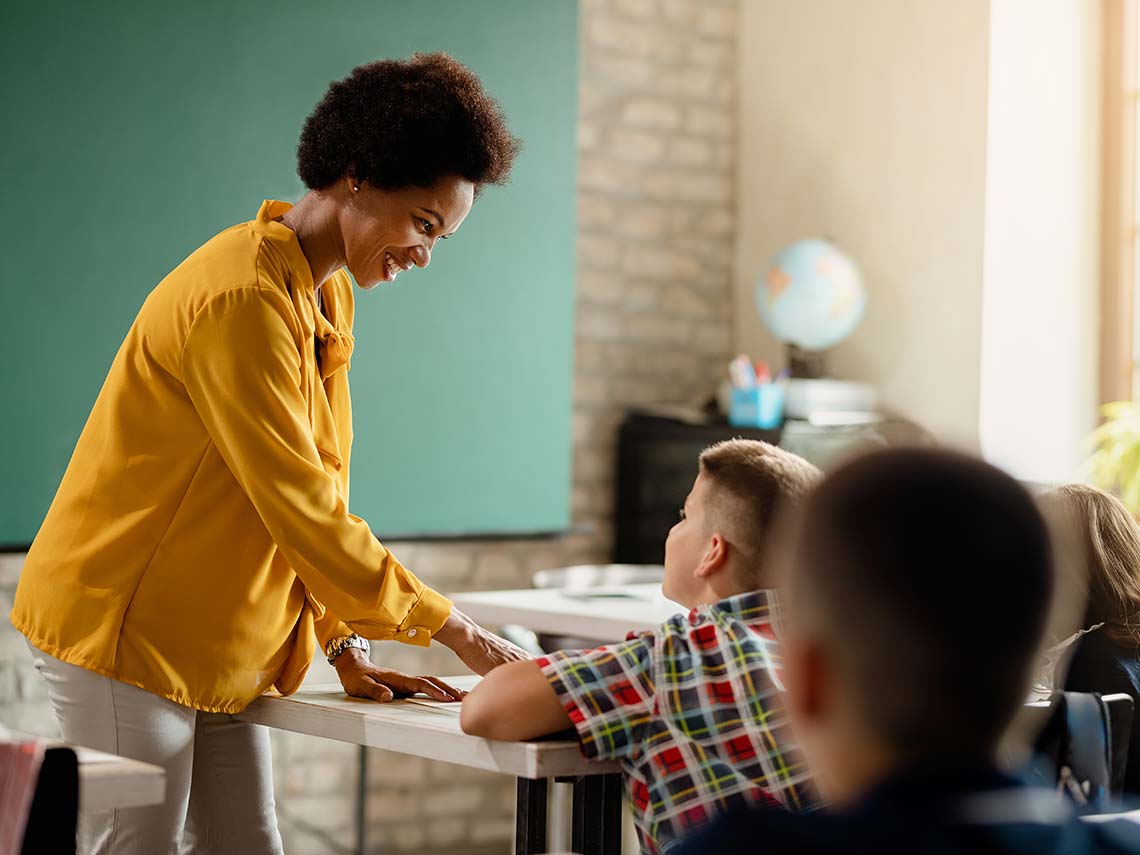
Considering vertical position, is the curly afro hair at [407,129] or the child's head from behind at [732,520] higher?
the curly afro hair at [407,129]

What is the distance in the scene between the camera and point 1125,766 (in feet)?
6.59

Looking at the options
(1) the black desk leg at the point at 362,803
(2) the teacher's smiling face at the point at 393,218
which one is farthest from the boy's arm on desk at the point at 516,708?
(1) the black desk leg at the point at 362,803

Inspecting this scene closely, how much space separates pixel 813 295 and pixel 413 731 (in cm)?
327

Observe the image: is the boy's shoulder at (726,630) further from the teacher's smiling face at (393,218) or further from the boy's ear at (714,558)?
the teacher's smiling face at (393,218)

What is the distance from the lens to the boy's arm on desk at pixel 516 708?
5.53 ft

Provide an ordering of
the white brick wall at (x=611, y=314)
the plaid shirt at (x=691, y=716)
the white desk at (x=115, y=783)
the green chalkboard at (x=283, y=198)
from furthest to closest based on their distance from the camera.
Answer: the white brick wall at (x=611, y=314) → the green chalkboard at (x=283, y=198) → the plaid shirt at (x=691, y=716) → the white desk at (x=115, y=783)

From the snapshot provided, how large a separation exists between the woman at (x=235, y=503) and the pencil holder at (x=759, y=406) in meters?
2.78

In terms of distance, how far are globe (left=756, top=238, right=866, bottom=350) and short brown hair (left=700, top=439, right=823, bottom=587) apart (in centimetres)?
306

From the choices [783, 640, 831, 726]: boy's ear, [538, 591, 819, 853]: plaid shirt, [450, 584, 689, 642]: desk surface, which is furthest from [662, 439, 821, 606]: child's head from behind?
[450, 584, 689, 642]: desk surface

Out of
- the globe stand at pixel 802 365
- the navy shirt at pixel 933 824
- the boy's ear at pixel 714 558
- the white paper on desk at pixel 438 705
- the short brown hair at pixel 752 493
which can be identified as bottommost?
the white paper on desk at pixel 438 705

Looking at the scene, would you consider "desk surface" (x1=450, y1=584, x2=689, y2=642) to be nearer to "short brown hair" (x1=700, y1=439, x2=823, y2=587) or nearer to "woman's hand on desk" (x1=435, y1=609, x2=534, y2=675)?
"woman's hand on desk" (x1=435, y1=609, x2=534, y2=675)

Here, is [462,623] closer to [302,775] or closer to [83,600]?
[83,600]

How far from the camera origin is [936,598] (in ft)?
2.79

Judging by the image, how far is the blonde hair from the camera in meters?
2.18
